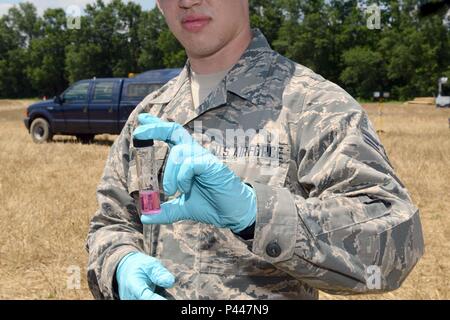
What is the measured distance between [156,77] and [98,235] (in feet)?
35.8

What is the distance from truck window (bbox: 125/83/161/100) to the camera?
12.3 meters

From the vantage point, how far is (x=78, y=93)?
13531mm

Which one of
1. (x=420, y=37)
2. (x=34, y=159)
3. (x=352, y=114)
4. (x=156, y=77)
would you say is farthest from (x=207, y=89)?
(x=420, y=37)

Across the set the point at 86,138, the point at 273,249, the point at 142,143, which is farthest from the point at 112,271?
the point at 86,138

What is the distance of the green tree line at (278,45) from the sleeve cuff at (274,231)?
50.0 meters

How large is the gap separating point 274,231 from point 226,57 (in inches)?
28.9

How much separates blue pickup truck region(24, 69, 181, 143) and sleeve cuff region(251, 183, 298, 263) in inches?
434

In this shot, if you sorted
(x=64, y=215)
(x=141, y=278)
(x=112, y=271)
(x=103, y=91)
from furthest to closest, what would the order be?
(x=103, y=91), (x=64, y=215), (x=112, y=271), (x=141, y=278)

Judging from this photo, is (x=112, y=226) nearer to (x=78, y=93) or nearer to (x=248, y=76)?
(x=248, y=76)

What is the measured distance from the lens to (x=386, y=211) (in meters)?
1.42

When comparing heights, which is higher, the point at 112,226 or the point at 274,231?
the point at 274,231

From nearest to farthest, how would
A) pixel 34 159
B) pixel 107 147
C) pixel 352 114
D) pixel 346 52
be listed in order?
pixel 352 114, pixel 34 159, pixel 107 147, pixel 346 52

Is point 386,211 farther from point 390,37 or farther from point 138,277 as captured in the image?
point 390,37

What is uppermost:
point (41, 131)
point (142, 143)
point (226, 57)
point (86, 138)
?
point (226, 57)
